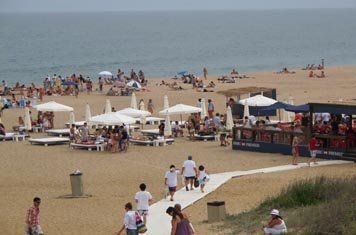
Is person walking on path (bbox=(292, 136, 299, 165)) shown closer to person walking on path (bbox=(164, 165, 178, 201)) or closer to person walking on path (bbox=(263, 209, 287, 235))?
person walking on path (bbox=(164, 165, 178, 201))

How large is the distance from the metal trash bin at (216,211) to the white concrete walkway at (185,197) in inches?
31.7

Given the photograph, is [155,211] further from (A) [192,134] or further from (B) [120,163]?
(A) [192,134]

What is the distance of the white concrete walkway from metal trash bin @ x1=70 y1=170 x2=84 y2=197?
225 cm

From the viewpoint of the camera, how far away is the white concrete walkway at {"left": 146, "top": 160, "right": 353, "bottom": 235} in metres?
18.0

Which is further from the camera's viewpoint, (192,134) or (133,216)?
(192,134)

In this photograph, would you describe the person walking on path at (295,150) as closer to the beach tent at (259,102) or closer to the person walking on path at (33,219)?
the beach tent at (259,102)

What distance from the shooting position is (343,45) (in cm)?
12862

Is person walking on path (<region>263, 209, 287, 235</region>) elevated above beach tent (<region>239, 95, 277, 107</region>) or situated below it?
below

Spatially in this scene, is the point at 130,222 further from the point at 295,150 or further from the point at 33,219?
the point at 295,150

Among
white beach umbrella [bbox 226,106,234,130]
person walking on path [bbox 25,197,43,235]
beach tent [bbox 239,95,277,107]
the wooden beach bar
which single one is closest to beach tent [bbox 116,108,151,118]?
white beach umbrella [bbox 226,106,234,130]

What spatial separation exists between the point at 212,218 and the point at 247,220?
3.40ft

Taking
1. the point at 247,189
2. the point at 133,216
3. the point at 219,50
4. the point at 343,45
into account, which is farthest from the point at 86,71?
the point at 133,216

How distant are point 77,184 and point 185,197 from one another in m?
2.63

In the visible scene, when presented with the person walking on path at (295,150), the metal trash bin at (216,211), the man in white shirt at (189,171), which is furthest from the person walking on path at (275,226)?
the person walking on path at (295,150)
